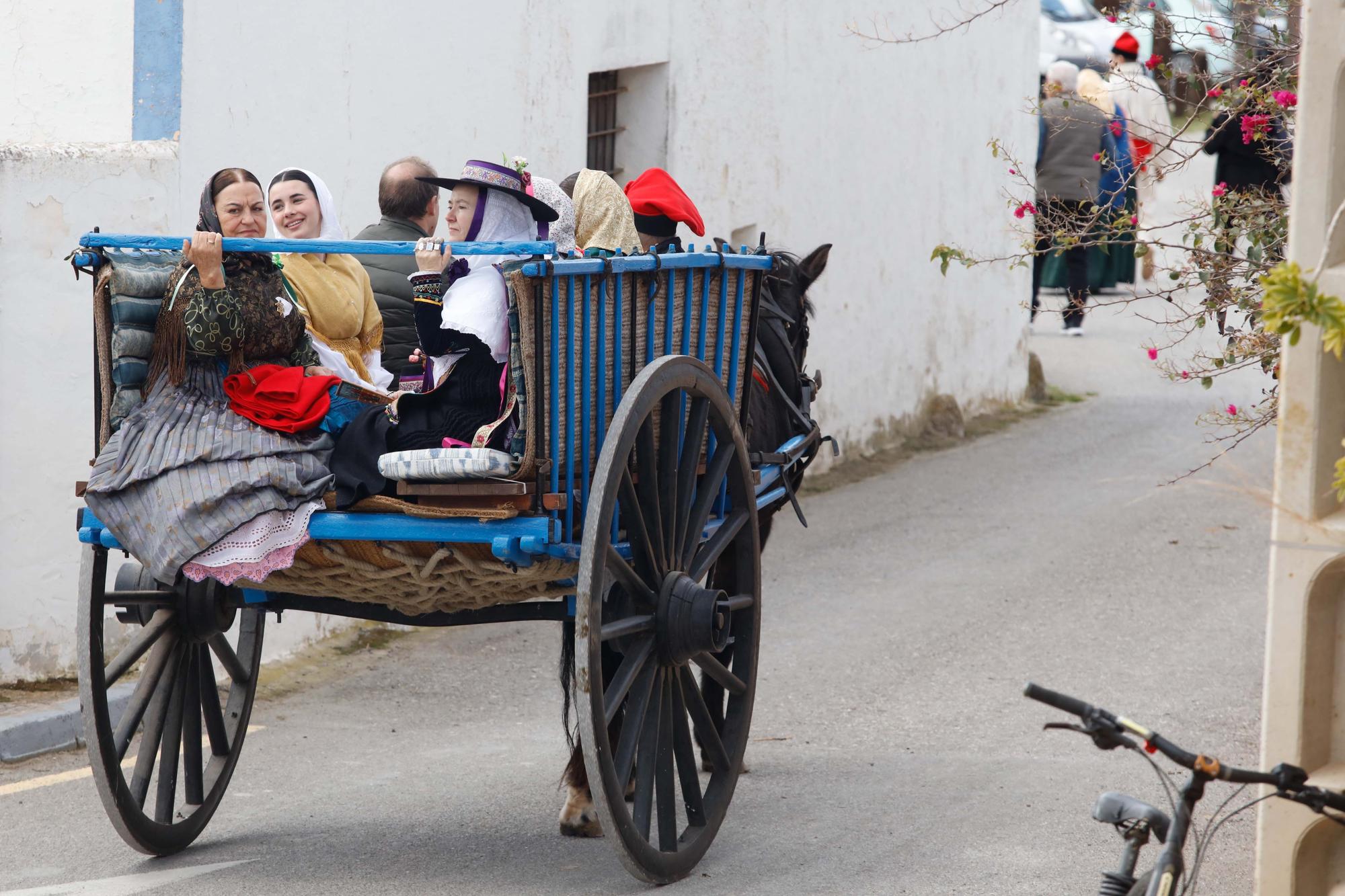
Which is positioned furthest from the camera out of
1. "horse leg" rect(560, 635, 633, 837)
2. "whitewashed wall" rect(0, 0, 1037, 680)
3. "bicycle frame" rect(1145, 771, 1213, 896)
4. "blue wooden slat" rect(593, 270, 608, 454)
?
"whitewashed wall" rect(0, 0, 1037, 680)

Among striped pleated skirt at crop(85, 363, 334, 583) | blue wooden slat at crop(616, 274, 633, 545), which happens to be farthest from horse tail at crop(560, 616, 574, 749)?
striped pleated skirt at crop(85, 363, 334, 583)

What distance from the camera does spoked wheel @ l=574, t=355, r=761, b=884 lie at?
3787mm

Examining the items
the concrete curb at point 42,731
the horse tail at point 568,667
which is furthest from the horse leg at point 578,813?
the concrete curb at point 42,731

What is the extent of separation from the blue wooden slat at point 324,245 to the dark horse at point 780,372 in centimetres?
161

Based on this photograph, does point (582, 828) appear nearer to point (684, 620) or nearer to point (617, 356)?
point (684, 620)

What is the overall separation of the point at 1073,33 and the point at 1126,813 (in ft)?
74.0

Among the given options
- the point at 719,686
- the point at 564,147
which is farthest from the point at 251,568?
the point at 564,147

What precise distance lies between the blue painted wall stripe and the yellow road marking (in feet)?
7.99

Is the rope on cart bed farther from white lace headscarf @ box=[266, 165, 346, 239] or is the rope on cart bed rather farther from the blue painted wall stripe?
the blue painted wall stripe

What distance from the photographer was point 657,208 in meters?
5.88

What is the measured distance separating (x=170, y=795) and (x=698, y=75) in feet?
20.7

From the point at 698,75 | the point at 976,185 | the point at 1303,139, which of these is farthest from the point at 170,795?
the point at 976,185

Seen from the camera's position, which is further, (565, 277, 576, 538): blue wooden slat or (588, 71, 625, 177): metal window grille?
(588, 71, 625, 177): metal window grille

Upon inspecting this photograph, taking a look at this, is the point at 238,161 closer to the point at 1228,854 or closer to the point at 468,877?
the point at 468,877
